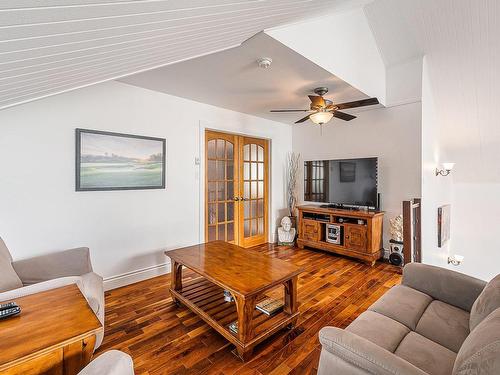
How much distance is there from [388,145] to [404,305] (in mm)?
2745

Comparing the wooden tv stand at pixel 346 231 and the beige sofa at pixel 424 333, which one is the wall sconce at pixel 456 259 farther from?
the beige sofa at pixel 424 333

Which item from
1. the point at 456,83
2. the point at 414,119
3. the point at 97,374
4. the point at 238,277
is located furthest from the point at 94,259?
the point at 456,83

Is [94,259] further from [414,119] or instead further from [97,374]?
[414,119]

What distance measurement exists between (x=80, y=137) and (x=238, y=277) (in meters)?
2.14

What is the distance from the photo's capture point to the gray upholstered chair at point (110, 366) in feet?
2.74

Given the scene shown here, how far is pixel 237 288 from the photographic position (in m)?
1.69

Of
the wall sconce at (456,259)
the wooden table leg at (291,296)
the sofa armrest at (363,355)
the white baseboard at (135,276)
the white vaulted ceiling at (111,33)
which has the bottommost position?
the wall sconce at (456,259)

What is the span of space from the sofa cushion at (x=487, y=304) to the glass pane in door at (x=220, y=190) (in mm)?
3088

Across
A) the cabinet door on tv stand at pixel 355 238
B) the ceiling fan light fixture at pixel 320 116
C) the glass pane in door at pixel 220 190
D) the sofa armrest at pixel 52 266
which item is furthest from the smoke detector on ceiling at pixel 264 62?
the cabinet door on tv stand at pixel 355 238

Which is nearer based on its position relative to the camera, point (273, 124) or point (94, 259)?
point (94, 259)

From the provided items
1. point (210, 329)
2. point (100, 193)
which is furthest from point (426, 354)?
point (100, 193)

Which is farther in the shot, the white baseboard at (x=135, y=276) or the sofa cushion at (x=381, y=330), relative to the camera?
the white baseboard at (x=135, y=276)

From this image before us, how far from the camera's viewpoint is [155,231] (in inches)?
121

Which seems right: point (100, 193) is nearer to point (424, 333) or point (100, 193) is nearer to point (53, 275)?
point (53, 275)
